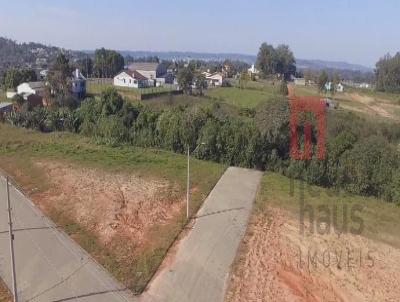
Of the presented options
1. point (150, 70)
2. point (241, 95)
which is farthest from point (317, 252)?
point (150, 70)

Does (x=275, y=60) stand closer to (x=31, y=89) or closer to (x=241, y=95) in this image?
(x=241, y=95)

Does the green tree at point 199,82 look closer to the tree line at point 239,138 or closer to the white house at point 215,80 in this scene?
the white house at point 215,80

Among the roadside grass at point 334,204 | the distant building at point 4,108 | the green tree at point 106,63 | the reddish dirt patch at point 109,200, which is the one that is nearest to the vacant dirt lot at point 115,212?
the reddish dirt patch at point 109,200

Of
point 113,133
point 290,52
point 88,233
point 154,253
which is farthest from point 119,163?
point 290,52

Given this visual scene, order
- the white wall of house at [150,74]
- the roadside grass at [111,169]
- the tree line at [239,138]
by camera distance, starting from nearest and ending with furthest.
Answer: the roadside grass at [111,169] < the tree line at [239,138] < the white wall of house at [150,74]

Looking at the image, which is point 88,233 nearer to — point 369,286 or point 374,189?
point 369,286

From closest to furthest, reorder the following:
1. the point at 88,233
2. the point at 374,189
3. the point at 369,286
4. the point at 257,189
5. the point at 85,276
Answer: the point at 85,276, the point at 369,286, the point at 88,233, the point at 257,189, the point at 374,189
